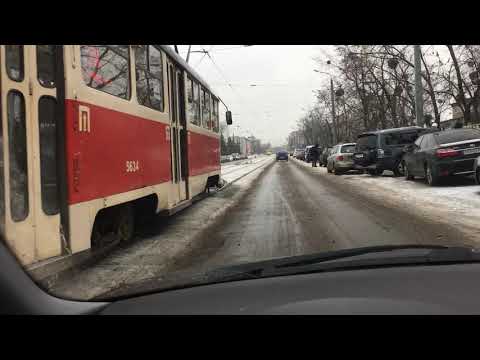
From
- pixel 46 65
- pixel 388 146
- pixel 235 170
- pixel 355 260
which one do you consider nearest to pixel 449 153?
pixel 388 146

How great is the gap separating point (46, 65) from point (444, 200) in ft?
30.0

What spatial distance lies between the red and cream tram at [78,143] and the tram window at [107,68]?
1 cm

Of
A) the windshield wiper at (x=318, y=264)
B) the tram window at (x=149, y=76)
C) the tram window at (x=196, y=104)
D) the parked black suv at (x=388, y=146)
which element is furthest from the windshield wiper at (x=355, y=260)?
the parked black suv at (x=388, y=146)

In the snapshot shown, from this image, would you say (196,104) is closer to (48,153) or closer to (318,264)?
(48,153)

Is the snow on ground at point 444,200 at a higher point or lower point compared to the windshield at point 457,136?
lower

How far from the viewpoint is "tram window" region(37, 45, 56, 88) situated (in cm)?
407

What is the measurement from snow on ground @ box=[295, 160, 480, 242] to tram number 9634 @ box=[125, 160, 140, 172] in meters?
4.67

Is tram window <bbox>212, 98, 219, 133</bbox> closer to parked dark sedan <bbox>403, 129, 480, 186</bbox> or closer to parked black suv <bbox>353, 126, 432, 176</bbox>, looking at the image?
parked dark sedan <bbox>403, 129, 480, 186</bbox>

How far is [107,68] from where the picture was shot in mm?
5445

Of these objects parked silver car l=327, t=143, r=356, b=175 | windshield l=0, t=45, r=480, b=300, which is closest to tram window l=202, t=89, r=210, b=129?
windshield l=0, t=45, r=480, b=300

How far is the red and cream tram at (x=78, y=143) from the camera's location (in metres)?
3.74

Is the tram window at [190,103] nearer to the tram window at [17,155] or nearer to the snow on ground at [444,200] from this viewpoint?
the snow on ground at [444,200]
